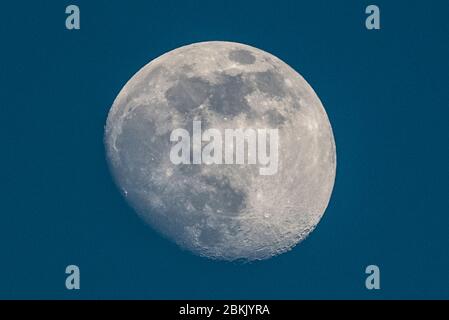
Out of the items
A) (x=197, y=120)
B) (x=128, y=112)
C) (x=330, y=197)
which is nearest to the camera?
(x=197, y=120)

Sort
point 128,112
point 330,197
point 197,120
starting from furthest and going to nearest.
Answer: point 330,197
point 128,112
point 197,120

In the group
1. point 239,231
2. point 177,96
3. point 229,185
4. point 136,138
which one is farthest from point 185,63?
point 239,231

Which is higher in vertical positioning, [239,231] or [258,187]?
[258,187]

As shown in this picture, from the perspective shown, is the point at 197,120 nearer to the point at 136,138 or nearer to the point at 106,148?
the point at 136,138

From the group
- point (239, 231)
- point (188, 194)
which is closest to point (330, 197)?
point (239, 231)

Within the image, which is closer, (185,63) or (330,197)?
(185,63)

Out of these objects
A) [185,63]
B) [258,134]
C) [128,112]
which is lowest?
[258,134]
